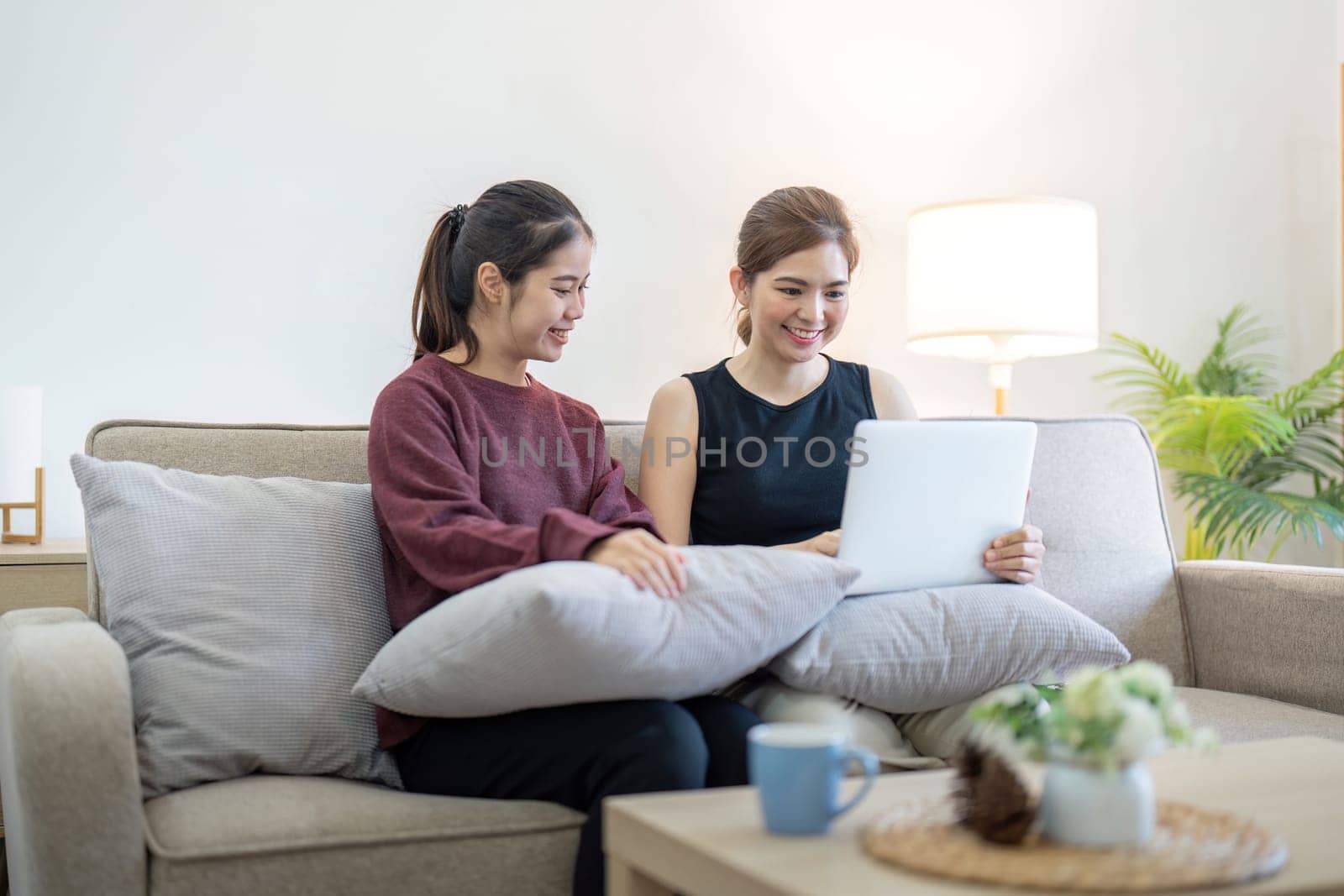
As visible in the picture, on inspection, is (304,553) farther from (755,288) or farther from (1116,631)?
(1116,631)

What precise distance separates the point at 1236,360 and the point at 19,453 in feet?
9.34

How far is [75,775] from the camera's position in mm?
1216

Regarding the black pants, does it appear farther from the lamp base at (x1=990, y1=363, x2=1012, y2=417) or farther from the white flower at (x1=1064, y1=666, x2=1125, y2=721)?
the lamp base at (x1=990, y1=363, x2=1012, y2=417)

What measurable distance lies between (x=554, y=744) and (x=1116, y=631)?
3.55ft

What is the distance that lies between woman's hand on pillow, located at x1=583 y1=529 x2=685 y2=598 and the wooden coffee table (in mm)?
247

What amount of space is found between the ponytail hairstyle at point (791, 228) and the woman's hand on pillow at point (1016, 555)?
546 millimetres

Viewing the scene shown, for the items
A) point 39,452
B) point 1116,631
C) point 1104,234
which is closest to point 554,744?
point 1116,631

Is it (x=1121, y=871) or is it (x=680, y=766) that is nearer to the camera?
(x=1121, y=871)

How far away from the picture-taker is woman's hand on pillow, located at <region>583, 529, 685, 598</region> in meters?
1.30

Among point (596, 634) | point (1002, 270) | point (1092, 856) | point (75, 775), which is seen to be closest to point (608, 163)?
point (1002, 270)

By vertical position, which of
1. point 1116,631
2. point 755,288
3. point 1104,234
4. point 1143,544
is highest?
point 1104,234

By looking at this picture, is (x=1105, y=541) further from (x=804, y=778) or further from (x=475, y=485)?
(x=804, y=778)

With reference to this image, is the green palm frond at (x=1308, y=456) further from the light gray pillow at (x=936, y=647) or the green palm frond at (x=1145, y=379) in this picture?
the light gray pillow at (x=936, y=647)

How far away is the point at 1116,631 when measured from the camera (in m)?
2.05
